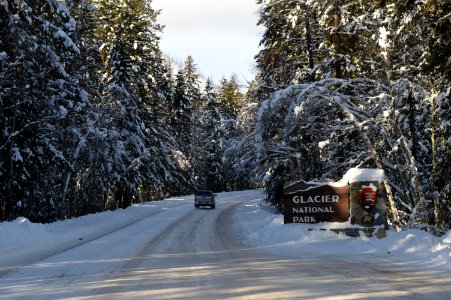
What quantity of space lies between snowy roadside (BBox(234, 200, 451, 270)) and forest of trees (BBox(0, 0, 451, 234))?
1.76 m

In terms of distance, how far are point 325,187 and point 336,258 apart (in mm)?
4168

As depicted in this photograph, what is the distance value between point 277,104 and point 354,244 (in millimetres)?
5787

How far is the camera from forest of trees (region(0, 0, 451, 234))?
14.7 meters

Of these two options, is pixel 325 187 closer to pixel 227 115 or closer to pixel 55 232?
pixel 55 232

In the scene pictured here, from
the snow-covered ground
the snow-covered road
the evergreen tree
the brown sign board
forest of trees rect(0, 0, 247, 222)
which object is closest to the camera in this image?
the snow-covered road

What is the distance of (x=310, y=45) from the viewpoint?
24.1 metres

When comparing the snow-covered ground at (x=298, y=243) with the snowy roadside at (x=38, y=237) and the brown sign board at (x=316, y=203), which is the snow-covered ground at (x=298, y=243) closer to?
the snowy roadside at (x=38, y=237)

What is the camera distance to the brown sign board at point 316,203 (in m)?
14.2

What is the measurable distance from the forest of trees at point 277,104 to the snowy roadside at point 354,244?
1.76m

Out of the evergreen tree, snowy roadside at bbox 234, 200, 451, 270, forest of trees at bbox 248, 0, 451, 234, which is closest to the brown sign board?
snowy roadside at bbox 234, 200, 451, 270

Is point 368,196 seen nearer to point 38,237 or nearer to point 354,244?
point 354,244

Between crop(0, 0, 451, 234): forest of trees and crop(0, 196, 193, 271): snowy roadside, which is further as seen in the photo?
crop(0, 0, 451, 234): forest of trees

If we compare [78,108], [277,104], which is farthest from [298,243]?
[78,108]

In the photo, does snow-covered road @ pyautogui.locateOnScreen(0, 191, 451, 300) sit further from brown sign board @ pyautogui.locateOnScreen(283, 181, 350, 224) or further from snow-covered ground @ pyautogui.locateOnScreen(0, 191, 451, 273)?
brown sign board @ pyautogui.locateOnScreen(283, 181, 350, 224)
